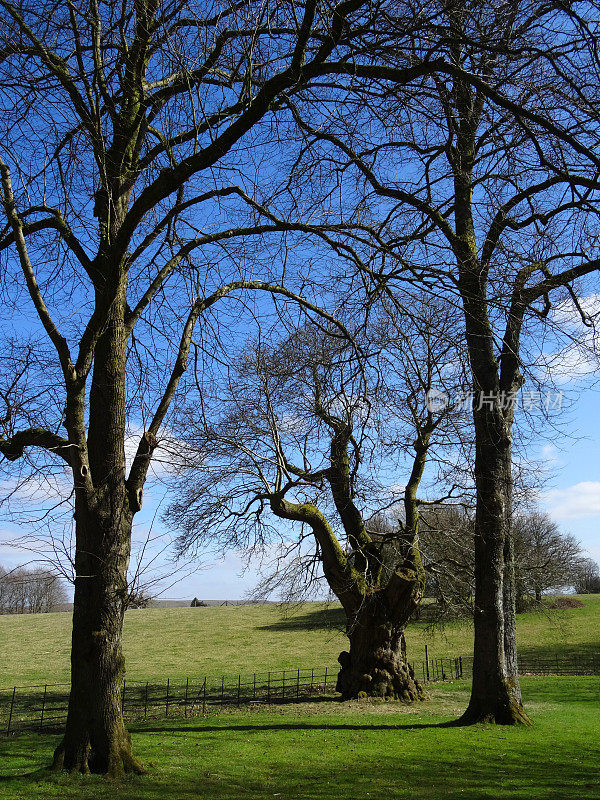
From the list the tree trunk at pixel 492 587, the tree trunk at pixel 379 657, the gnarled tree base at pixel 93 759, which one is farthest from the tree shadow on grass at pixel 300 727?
the gnarled tree base at pixel 93 759

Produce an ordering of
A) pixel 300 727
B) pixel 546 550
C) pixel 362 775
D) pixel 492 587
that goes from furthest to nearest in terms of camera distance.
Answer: pixel 546 550 < pixel 300 727 < pixel 492 587 < pixel 362 775

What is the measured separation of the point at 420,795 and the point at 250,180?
23.3ft

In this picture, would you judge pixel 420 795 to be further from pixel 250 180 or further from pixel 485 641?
pixel 250 180

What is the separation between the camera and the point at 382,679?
17266 mm

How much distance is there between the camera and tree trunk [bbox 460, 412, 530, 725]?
1255cm

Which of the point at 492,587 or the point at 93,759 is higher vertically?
the point at 492,587

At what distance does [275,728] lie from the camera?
13375 mm

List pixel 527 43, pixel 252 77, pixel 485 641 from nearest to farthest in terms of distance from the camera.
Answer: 1. pixel 527 43
2. pixel 252 77
3. pixel 485 641

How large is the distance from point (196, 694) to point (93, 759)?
1564 centimetres

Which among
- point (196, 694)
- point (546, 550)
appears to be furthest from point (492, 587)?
point (546, 550)

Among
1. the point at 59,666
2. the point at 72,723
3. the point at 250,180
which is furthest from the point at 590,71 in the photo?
the point at 59,666

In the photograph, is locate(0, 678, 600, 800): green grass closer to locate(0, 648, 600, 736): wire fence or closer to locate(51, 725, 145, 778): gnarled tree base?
locate(51, 725, 145, 778): gnarled tree base

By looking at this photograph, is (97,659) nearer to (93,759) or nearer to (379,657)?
(93,759)

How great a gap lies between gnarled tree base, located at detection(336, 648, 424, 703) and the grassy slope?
20.9ft
